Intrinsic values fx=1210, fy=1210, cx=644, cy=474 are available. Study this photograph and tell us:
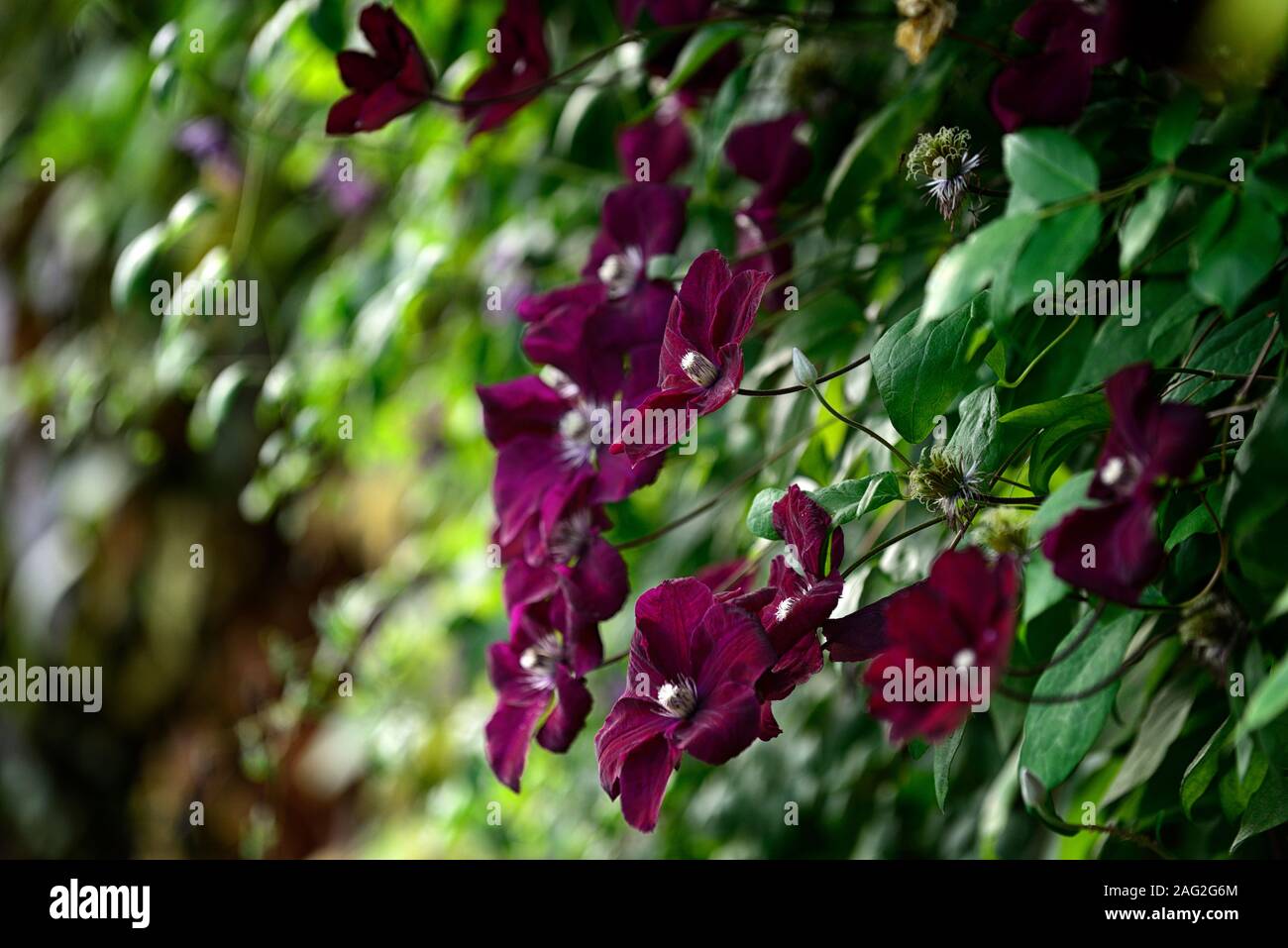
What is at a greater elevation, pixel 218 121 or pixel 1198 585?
pixel 218 121

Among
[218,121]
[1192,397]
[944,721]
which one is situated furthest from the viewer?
[218,121]

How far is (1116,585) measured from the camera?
0.36 meters

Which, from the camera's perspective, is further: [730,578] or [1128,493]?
[730,578]

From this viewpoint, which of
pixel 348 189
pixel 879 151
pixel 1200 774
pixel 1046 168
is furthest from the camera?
pixel 348 189

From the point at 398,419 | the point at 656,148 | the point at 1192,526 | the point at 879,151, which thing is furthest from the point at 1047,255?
the point at 398,419

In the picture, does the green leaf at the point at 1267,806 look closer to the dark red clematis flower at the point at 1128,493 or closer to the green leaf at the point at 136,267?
the dark red clematis flower at the point at 1128,493

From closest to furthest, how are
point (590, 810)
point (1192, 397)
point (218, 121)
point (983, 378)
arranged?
point (1192, 397) → point (983, 378) → point (590, 810) → point (218, 121)

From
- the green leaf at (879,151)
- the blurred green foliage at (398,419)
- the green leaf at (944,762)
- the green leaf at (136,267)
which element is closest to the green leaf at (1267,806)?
the blurred green foliage at (398,419)

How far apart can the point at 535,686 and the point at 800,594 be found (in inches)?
6.8

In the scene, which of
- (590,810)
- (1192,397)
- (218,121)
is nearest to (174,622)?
(218,121)

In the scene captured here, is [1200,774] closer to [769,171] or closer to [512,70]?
[769,171]

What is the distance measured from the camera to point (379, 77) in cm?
67
